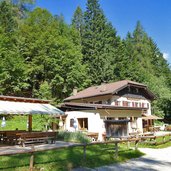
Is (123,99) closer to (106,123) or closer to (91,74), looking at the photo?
(106,123)

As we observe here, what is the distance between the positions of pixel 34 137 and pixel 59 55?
3027 cm

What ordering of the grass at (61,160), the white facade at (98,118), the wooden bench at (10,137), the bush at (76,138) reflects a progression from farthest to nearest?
1. the white facade at (98,118)
2. the bush at (76,138)
3. the wooden bench at (10,137)
4. the grass at (61,160)

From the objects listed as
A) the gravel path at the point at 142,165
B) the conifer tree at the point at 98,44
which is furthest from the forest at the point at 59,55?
the gravel path at the point at 142,165

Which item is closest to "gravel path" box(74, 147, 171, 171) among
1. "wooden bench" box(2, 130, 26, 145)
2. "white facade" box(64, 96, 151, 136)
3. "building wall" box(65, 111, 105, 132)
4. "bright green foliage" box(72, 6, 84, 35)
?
"wooden bench" box(2, 130, 26, 145)

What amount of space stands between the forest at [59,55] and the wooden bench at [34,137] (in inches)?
858

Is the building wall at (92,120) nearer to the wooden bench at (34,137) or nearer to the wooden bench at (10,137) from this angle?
the wooden bench at (34,137)

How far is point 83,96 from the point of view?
38.8 m

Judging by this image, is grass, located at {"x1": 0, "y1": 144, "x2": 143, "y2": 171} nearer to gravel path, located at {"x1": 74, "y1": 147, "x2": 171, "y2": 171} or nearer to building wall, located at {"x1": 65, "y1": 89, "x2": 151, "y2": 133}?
gravel path, located at {"x1": 74, "y1": 147, "x2": 171, "y2": 171}

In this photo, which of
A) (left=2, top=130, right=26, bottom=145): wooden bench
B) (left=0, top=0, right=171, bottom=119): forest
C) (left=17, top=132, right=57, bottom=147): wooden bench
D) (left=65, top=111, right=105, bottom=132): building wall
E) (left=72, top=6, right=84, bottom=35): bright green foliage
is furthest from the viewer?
(left=72, top=6, right=84, bottom=35): bright green foliage

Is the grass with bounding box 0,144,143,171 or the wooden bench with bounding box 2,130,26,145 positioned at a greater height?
the wooden bench with bounding box 2,130,26,145

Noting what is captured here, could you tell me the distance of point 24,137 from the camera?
17.4 meters

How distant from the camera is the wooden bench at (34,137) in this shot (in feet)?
57.1

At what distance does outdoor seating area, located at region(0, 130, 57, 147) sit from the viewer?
57.3ft

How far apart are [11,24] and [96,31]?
17.5 metres
